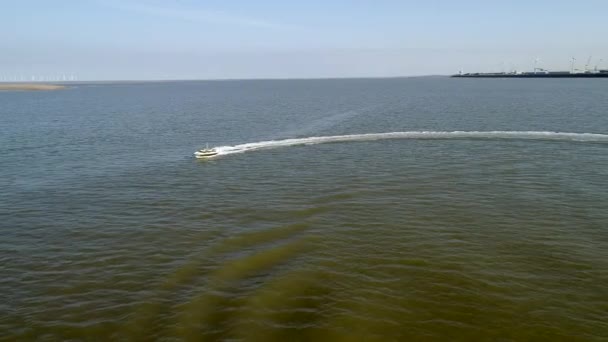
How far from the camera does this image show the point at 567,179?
108 feet

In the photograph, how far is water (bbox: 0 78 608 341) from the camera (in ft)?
50.7

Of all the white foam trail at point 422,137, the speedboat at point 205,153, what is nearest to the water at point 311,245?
the speedboat at point 205,153

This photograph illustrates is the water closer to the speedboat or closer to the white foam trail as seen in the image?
the speedboat

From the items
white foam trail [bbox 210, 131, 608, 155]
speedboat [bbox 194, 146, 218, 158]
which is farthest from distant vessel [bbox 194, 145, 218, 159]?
white foam trail [bbox 210, 131, 608, 155]

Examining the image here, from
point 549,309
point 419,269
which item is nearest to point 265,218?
point 419,269

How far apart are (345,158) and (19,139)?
48017 mm

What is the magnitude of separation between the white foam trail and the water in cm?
265

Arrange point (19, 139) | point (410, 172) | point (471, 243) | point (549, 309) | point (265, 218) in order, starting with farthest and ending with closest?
point (19, 139) → point (410, 172) → point (265, 218) → point (471, 243) → point (549, 309)

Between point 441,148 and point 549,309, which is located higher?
point 441,148

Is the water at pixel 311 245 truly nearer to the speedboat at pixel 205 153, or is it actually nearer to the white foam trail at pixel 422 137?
the speedboat at pixel 205 153

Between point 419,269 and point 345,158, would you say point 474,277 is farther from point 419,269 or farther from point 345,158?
point 345,158

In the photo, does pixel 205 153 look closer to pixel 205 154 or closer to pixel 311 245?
pixel 205 154

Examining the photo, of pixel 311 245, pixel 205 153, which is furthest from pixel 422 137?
pixel 311 245

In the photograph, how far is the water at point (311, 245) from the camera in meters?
15.5
